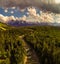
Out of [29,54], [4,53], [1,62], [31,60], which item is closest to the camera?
[1,62]

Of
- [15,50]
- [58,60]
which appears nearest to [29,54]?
[15,50]

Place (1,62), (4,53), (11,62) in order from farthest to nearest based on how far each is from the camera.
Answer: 1. (4,53)
2. (11,62)
3. (1,62)

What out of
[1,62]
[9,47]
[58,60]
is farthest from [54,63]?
[9,47]

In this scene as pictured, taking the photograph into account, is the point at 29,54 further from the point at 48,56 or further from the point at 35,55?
the point at 48,56

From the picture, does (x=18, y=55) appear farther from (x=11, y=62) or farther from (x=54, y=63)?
(x=54, y=63)

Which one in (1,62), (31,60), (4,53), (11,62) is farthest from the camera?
(31,60)

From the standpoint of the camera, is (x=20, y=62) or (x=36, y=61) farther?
(x=36, y=61)

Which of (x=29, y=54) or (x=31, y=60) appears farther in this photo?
(x=29, y=54)

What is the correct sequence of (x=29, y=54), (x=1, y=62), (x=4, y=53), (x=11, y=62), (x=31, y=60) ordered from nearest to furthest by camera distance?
(x=1, y=62) < (x=11, y=62) < (x=4, y=53) < (x=31, y=60) < (x=29, y=54)
